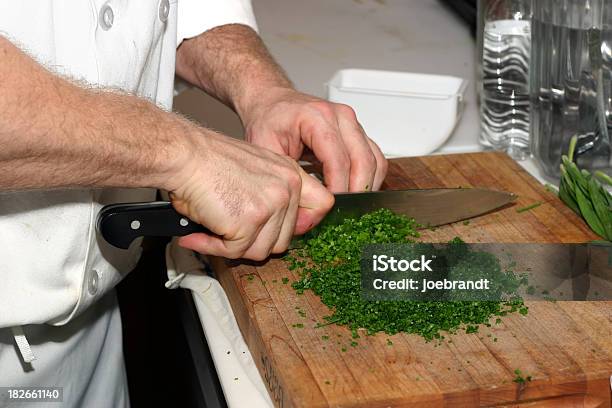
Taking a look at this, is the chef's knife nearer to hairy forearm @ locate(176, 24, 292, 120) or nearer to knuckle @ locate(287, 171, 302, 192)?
knuckle @ locate(287, 171, 302, 192)

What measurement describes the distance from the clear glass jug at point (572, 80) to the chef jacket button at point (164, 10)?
24.3 inches

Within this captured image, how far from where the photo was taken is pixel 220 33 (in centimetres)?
155

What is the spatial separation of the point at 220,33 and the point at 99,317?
1.72 feet

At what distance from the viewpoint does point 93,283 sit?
4.15 ft

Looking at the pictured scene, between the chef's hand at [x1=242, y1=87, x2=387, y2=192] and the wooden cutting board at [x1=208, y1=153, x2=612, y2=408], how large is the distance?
0.18m

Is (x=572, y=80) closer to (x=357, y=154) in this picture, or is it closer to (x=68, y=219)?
(x=357, y=154)

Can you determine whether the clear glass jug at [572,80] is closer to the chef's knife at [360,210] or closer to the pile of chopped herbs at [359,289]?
the chef's knife at [360,210]

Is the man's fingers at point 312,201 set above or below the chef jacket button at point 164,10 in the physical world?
below

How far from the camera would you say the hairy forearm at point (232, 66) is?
1.46 m

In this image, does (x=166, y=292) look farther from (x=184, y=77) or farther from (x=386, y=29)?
(x=386, y=29)

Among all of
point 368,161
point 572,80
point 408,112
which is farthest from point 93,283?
point 572,80

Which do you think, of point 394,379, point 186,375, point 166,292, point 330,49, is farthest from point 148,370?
point 394,379

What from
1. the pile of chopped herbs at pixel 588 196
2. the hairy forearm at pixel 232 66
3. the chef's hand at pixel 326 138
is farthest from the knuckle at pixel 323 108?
the pile of chopped herbs at pixel 588 196

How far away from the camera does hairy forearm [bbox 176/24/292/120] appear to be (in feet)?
4.79
